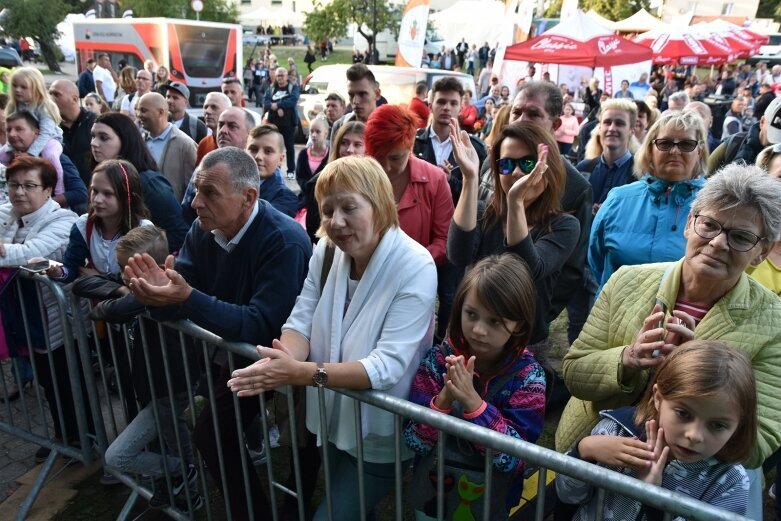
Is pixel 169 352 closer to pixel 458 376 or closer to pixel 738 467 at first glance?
pixel 458 376

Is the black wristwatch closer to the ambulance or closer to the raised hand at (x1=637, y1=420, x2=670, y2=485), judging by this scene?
the raised hand at (x1=637, y1=420, x2=670, y2=485)

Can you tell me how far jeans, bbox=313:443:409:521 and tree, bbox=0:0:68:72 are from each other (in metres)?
40.7

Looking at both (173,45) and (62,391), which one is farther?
(173,45)

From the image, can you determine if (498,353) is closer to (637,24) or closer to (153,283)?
(153,283)

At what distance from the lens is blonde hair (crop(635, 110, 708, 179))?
3.30m

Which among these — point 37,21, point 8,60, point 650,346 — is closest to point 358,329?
point 650,346

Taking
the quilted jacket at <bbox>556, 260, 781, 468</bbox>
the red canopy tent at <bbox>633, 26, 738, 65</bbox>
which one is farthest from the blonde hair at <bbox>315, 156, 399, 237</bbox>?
the red canopy tent at <bbox>633, 26, 738, 65</bbox>

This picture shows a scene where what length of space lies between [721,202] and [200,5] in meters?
23.1

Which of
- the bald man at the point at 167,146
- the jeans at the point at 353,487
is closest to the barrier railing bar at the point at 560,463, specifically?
the jeans at the point at 353,487

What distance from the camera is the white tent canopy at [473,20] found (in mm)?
32750

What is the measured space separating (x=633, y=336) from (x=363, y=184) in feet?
3.96

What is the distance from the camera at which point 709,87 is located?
24.3 metres

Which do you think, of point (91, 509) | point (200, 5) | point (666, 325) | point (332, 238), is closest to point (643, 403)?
point (666, 325)

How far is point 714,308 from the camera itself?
2.10 metres
